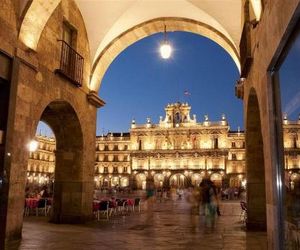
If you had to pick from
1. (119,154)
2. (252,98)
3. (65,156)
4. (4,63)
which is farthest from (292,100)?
(119,154)

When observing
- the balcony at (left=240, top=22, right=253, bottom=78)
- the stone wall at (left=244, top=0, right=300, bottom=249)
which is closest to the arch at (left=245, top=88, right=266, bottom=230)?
the balcony at (left=240, top=22, right=253, bottom=78)

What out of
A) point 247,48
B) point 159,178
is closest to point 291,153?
point 247,48

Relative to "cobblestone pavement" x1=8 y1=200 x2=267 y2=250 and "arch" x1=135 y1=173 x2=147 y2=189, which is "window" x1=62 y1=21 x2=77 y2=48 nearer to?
"cobblestone pavement" x1=8 y1=200 x2=267 y2=250

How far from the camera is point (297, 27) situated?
376 centimetres

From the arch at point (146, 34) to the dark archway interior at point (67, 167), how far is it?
1.57 m

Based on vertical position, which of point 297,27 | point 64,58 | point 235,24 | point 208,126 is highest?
point 208,126

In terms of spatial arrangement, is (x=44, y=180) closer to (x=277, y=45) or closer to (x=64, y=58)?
(x=64, y=58)

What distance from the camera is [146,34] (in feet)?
41.7

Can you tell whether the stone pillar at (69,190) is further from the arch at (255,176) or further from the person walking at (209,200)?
the arch at (255,176)

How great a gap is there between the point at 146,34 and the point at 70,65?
3.65 meters

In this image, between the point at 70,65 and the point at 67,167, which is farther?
the point at 67,167

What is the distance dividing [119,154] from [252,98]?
6747 centimetres

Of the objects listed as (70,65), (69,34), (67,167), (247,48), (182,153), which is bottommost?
(67,167)

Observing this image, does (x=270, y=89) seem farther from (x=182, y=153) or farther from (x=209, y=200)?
(x=182, y=153)
